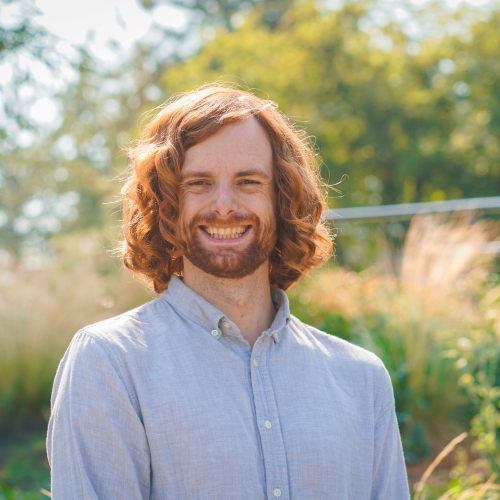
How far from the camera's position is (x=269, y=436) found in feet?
5.98

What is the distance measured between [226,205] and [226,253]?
0.14 metres

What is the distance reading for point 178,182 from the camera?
215 centimetres

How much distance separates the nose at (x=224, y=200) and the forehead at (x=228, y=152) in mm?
47

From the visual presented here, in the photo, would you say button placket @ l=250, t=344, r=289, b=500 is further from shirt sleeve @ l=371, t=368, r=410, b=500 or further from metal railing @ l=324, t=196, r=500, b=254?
metal railing @ l=324, t=196, r=500, b=254

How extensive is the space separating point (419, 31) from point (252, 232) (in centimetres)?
2326

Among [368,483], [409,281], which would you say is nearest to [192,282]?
[368,483]

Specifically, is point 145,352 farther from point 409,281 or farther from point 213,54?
point 213,54

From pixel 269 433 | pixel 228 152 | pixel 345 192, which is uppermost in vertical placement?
pixel 228 152

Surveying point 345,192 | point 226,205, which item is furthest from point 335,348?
point 345,192

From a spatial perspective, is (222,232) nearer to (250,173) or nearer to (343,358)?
(250,173)

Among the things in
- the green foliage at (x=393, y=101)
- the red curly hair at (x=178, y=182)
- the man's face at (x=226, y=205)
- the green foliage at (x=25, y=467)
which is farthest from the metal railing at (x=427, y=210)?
the green foliage at (x=393, y=101)

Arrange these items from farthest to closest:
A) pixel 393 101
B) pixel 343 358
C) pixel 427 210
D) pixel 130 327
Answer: pixel 393 101
pixel 427 210
pixel 343 358
pixel 130 327

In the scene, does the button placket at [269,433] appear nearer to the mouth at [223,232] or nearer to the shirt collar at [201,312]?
the shirt collar at [201,312]

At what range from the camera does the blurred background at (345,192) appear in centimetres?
432
